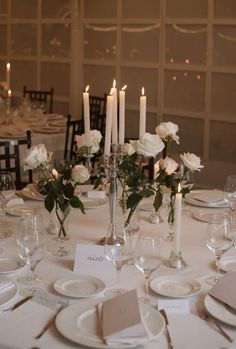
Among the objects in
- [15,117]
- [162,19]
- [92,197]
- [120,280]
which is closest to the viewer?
[120,280]

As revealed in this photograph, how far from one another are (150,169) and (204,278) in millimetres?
1603

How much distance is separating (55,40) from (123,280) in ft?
18.2

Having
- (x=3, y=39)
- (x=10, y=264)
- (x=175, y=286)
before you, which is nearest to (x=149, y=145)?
(x=175, y=286)

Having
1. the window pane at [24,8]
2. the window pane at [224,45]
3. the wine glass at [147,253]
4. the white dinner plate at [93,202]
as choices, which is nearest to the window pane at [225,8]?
the window pane at [224,45]

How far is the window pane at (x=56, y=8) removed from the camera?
22.8ft

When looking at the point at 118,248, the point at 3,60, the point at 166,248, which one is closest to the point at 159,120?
the point at 3,60

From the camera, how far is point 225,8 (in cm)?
558

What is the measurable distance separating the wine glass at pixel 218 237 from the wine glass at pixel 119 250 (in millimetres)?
273

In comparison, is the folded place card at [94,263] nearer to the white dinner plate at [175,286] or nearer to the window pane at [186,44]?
the white dinner plate at [175,286]

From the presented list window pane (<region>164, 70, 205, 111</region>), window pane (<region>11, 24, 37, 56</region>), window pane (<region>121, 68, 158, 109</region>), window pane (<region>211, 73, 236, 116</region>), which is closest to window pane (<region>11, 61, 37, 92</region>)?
window pane (<region>11, 24, 37, 56</region>)

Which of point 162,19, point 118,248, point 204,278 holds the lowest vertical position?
point 204,278

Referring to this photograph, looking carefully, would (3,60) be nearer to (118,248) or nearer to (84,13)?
(84,13)

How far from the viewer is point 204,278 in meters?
2.00

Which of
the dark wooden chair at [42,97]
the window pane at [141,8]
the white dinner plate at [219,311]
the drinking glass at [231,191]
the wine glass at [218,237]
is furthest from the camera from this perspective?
the dark wooden chair at [42,97]
